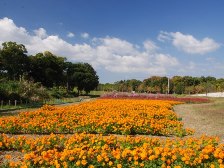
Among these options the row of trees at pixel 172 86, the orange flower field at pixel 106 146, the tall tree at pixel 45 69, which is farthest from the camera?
the row of trees at pixel 172 86

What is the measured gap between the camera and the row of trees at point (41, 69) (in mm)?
64250

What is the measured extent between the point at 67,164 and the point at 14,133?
7289 mm

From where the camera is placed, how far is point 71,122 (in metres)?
14.1

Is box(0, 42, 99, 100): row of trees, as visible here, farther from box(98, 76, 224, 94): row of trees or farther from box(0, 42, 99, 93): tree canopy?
box(98, 76, 224, 94): row of trees

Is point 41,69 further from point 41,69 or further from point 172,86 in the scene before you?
point 172,86

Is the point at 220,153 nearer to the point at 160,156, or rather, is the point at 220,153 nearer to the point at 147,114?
the point at 160,156

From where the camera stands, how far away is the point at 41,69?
233 ft

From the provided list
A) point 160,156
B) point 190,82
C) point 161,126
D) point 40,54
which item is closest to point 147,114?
point 161,126

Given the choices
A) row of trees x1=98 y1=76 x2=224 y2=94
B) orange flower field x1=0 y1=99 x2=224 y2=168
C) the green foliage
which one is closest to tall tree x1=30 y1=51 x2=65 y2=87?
row of trees x1=98 y1=76 x2=224 y2=94

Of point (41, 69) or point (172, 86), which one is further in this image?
point (172, 86)

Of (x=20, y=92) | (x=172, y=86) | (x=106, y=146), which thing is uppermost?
(x=172, y=86)

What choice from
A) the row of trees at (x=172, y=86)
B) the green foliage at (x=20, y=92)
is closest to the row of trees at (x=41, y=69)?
the row of trees at (x=172, y=86)

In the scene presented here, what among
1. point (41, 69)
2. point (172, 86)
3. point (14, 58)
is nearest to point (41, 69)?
point (41, 69)

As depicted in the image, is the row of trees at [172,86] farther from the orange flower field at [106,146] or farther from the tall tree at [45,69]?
the orange flower field at [106,146]
